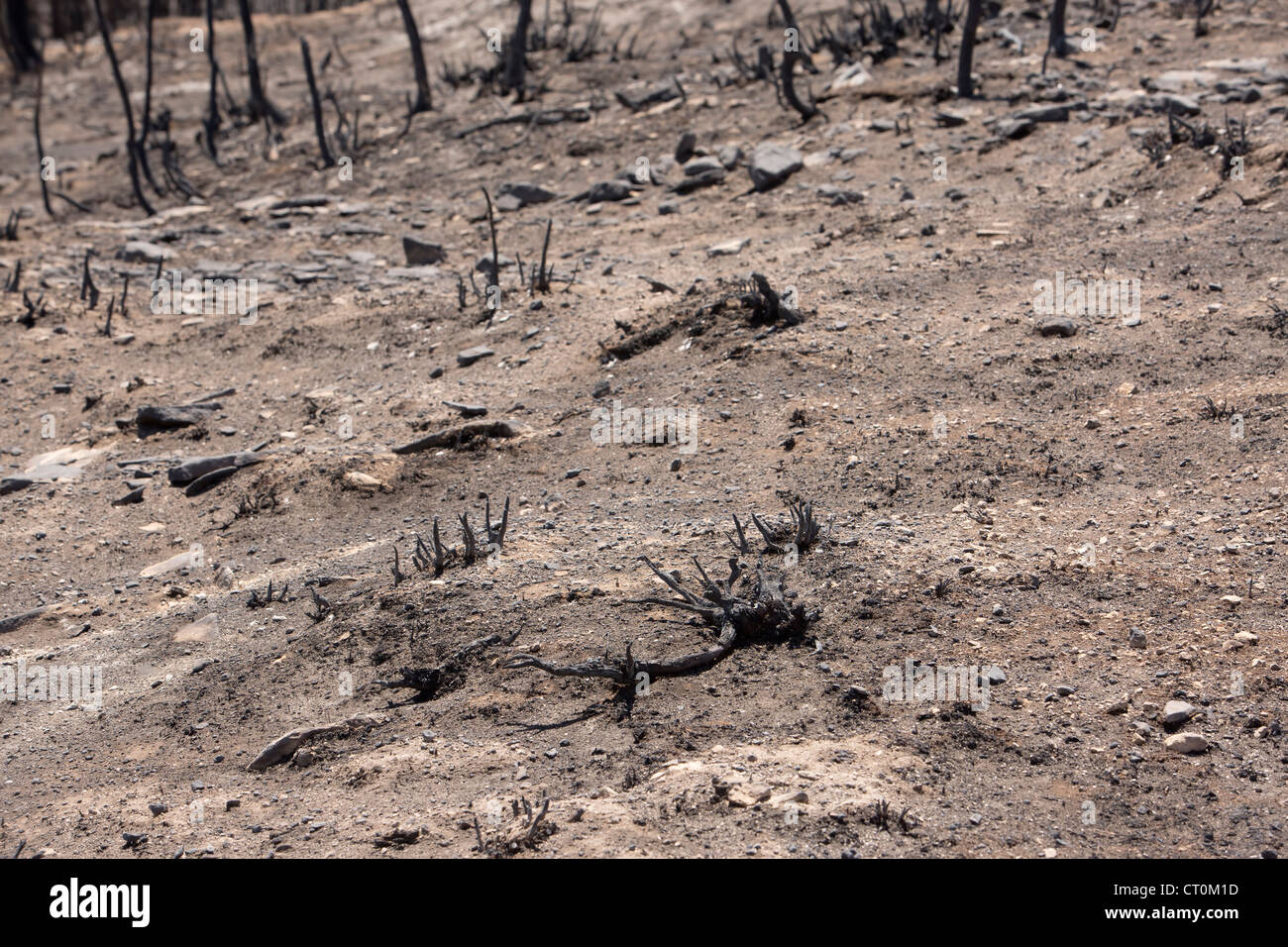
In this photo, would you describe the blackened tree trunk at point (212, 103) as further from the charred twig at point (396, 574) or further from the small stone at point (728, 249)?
the charred twig at point (396, 574)

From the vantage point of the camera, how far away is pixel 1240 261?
557 cm

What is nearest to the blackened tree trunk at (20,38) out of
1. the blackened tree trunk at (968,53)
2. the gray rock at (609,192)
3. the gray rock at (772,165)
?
the gray rock at (609,192)

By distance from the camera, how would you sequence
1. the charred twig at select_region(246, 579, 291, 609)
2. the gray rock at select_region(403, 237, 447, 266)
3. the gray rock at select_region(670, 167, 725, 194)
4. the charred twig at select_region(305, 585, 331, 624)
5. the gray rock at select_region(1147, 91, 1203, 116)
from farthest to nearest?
the gray rock at select_region(670, 167, 725, 194) < the gray rock at select_region(403, 237, 447, 266) < the gray rock at select_region(1147, 91, 1203, 116) < the charred twig at select_region(246, 579, 291, 609) < the charred twig at select_region(305, 585, 331, 624)

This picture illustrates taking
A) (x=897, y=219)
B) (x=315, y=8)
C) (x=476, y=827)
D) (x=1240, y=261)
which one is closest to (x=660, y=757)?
(x=476, y=827)

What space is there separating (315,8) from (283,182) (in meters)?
7.70

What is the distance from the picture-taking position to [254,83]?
11570 millimetres

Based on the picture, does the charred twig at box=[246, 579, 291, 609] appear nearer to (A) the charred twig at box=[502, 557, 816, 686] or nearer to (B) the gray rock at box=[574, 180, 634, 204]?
(A) the charred twig at box=[502, 557, 816, 686]

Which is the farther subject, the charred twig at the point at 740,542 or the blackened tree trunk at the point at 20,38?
the blackened tree trunk at the point at 20,38

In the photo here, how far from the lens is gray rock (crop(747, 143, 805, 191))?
7766 millimetres

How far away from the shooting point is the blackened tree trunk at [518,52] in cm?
1105

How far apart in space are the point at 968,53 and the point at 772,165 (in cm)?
168

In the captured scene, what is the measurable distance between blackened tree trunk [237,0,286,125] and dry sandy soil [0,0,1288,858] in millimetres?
3128

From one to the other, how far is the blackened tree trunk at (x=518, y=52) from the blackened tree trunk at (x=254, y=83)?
2.50m

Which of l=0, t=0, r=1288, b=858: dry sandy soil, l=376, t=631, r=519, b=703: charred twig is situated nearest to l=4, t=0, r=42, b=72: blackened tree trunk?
l=0, t=0, r=1288, b=858: dry sandy soil
